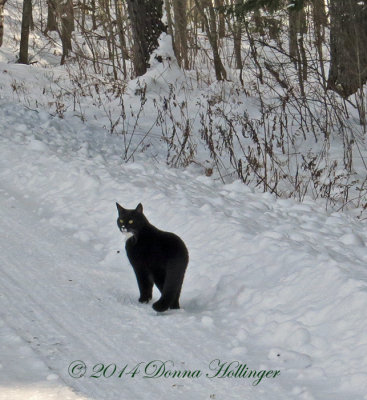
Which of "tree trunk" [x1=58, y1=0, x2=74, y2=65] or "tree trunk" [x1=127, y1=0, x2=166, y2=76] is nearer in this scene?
"tree trunk" [x1=127, y1=0, x2=166, y2=76]

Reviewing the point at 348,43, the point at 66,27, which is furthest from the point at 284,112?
the point at 66,27

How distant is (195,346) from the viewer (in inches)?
167

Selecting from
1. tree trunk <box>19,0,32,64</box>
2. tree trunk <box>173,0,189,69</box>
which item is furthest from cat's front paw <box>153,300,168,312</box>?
tree trunk <box>19,0,32,64</box>

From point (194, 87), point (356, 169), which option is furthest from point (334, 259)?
point (194, 87)

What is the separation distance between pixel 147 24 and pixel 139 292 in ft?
32.0

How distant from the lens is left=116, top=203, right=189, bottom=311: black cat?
4723 mm

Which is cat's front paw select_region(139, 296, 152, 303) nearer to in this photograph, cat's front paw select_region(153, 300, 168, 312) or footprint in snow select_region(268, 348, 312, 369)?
cat's front paw select_region(153, 300, 168, 312)

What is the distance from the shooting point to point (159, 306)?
4.73m

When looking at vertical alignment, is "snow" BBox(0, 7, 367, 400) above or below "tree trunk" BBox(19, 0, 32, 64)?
below

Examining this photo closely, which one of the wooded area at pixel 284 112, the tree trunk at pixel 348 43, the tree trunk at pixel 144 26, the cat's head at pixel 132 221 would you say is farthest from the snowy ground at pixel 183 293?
the tree trunk at pixel 144 26

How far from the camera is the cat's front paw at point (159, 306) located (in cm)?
472

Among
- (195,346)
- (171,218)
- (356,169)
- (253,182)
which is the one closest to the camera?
(195,346)

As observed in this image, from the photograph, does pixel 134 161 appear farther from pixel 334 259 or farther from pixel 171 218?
pixel 334 259

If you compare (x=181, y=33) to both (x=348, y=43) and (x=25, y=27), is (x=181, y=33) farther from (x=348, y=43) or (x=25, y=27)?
(x=348, y=43)
